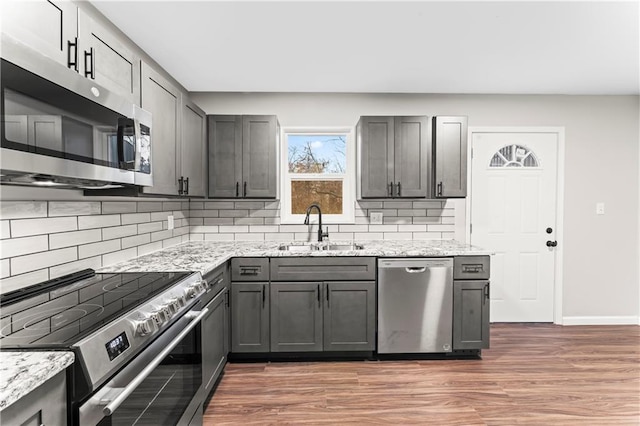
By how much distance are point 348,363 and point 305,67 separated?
250 centimetres

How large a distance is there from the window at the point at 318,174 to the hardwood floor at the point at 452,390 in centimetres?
153

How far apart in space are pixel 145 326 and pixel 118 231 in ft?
4.36

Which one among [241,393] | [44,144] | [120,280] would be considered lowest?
[241,393]

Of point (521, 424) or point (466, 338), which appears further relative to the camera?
point (466, 338)

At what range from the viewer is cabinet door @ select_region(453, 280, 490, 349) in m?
2.83

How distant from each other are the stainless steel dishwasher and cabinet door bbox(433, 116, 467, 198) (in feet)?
2.47

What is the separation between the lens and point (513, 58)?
274cm

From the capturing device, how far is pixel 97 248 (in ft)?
7.02

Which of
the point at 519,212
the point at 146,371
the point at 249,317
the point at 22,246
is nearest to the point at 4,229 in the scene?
the point at 22,246

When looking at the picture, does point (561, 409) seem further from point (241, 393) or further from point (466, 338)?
point (241, 393)

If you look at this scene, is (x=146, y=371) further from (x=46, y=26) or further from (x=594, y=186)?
(x=594, y=186)

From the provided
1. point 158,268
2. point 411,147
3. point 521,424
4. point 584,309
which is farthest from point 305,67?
point 584,309

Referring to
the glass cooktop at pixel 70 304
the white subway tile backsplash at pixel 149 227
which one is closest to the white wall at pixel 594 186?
the white subway tile backsplash at pixel 149 227

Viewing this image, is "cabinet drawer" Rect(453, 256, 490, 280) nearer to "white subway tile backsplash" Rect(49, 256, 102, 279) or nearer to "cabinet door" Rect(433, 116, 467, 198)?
"cabinet door" Rect(433, 116, 467, 198)
